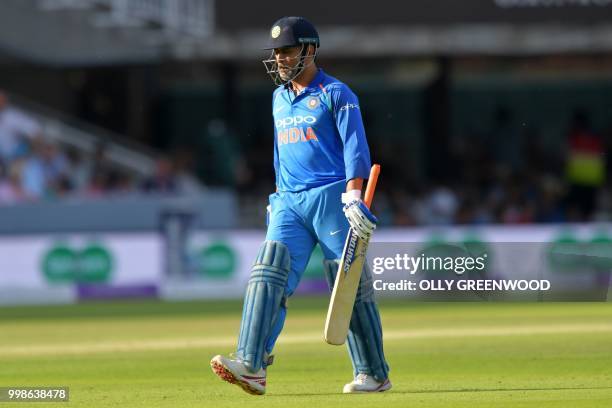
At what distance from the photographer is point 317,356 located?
862 centimetres

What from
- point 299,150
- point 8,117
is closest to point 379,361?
point 299,150

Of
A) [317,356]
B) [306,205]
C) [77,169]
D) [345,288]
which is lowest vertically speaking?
[77,169]

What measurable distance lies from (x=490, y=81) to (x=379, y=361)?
52.9 feet

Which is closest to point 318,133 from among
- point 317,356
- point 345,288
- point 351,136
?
point 351,136

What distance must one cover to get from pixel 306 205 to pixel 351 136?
38 cm

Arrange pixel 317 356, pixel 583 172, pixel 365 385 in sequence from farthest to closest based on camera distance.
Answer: pixel 583 172 < pixel 317 356 < pixel 365 385

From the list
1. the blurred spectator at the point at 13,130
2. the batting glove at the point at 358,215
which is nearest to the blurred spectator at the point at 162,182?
the blurred spectator at the point at 13,130

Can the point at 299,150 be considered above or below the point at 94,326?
above

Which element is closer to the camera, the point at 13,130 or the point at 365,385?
the point at 365,385

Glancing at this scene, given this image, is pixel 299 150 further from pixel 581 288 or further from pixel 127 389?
pixel 581 288

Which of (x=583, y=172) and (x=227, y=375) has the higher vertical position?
(x=227, y=375)

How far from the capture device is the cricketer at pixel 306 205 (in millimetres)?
6062

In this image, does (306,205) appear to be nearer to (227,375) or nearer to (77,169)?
(227,375)

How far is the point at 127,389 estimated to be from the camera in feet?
22.4
